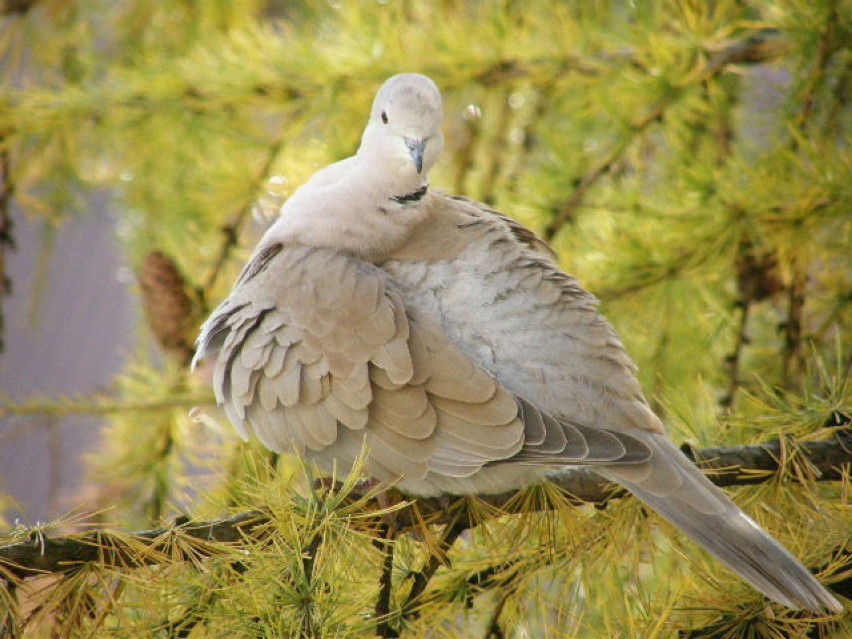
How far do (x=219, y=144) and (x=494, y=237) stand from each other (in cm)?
67

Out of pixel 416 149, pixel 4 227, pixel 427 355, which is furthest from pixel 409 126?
pixel 4 227

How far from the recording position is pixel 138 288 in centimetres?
153

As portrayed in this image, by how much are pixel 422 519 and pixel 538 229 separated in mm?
608

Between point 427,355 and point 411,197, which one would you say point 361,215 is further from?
point 427,355

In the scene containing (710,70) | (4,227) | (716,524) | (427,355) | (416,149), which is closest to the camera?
(716,524)

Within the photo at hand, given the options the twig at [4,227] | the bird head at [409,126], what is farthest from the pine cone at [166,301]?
the bird head at [409,126]

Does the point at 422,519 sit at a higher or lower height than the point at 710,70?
lower

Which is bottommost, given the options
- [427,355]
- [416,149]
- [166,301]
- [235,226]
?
[166,301]

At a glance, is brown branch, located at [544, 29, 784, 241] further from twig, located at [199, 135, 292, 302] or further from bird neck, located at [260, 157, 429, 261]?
twig, located at [199, 135, 292, 302]

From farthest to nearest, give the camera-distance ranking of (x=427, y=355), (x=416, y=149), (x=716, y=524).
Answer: (x=416, y=149), (x=427, y=355), (x=716, y=524)

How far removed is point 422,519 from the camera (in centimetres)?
88

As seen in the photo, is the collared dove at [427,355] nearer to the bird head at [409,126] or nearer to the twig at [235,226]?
the bird head at [409,126]

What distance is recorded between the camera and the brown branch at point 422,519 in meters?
0.68

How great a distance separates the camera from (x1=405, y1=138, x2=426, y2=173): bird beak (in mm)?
1060
